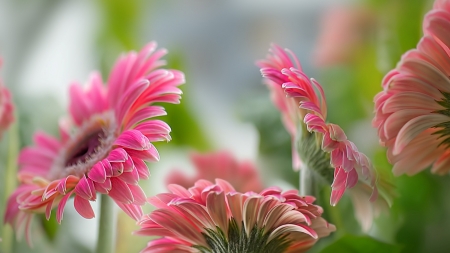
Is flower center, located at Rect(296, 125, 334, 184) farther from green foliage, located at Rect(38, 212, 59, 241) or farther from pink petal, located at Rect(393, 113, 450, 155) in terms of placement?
green foliage, located at Rect(38, 212, 59, 241)

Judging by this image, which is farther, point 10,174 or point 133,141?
point 10,174

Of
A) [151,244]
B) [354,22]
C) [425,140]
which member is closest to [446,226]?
[425,140]

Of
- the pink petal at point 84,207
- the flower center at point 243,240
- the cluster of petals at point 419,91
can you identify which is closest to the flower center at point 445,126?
the cluster of petals at point 419,91

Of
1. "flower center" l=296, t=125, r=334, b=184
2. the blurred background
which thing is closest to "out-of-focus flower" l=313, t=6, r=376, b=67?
the blurred background

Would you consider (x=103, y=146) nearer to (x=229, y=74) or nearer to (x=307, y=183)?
(x=307, y=183)

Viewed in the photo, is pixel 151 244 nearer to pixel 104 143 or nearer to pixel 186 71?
pixel 104 143

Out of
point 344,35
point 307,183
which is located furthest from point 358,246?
point 344,35
